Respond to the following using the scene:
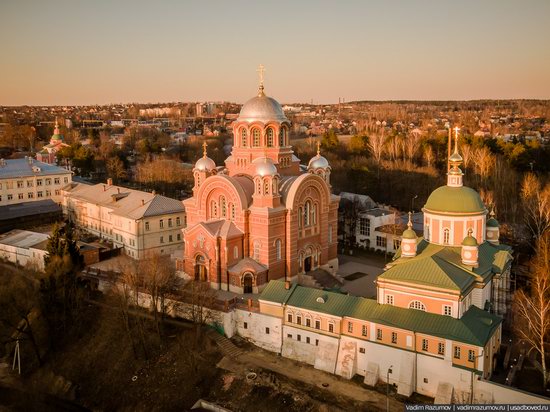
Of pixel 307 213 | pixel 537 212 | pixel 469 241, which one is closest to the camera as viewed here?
pixel 469 241

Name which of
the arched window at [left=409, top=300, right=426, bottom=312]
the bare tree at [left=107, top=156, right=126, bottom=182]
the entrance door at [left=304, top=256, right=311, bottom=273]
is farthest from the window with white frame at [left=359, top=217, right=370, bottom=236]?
the bare tree at [left=107, top=156, right=126, bottom=182]

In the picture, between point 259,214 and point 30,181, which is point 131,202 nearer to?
point 259,214

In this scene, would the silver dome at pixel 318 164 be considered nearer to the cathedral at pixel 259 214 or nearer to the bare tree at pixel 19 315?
the cathedral at pixel 259 214

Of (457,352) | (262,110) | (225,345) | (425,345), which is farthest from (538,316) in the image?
(262,110)

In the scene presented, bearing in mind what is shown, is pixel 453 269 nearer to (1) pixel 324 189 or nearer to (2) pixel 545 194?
(1) pixel 324 189

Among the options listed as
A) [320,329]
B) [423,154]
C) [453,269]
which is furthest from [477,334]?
[423,154]

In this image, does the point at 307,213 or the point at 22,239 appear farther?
the point at 22,239
